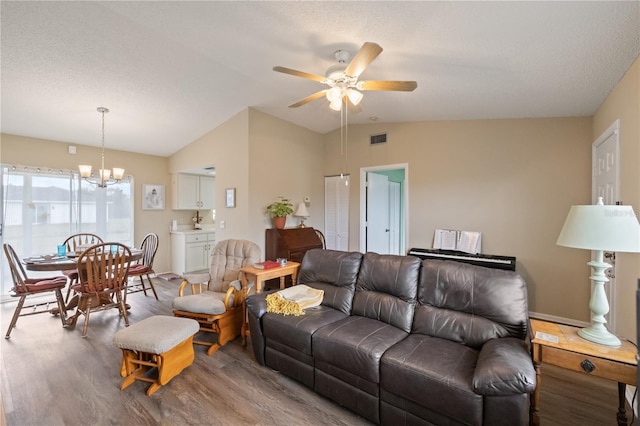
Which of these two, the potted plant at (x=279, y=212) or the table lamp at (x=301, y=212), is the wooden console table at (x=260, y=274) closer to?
the potted plant at (x=279, y=212)

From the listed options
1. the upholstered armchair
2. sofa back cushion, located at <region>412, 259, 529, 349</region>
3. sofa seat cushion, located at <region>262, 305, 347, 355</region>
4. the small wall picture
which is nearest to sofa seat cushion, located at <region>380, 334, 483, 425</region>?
sofa back cushion, located at <region>412, 259, 529, 349</region>

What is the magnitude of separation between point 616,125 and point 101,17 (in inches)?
179

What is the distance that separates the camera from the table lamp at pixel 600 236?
1.49 meters

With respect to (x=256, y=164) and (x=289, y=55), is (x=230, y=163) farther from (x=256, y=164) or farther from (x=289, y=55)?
(x=289, y=55)

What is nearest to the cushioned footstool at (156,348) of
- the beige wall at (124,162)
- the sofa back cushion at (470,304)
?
the sofa back cushion at (470,304)

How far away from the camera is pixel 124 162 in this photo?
540cm

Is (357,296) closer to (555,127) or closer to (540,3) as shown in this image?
(540,3)

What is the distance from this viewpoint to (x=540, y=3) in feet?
5.54

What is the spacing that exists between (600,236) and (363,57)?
1814 mm

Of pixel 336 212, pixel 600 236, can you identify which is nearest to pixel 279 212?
pixel 336 212

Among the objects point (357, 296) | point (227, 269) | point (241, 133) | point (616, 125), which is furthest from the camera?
point (241, 133)

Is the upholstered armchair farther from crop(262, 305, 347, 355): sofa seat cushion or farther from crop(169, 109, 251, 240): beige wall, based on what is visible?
crop(169, 109, 251, 240): beige wall

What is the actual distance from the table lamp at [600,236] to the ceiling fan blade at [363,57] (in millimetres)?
1612

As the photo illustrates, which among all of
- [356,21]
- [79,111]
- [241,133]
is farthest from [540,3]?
[79,111]
